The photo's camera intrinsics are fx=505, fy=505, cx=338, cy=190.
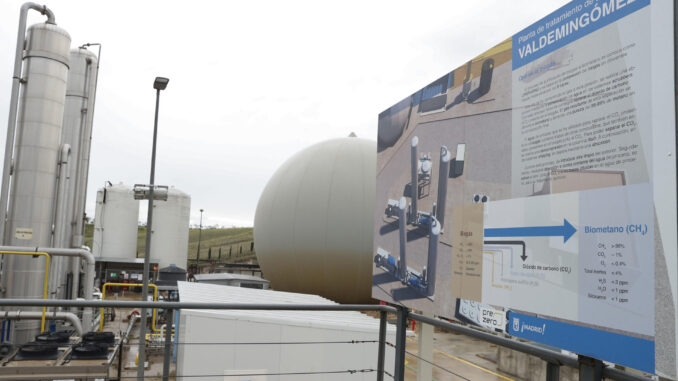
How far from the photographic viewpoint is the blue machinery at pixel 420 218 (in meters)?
2.36

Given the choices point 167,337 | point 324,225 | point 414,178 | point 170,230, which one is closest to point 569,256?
point 414,178

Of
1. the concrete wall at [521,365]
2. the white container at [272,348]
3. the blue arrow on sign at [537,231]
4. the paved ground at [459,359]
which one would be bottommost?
the paved ground at [459,359]

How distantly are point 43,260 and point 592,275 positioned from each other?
10.3 metres

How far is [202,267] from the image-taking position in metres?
35.7

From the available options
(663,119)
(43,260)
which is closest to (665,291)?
(663,119)

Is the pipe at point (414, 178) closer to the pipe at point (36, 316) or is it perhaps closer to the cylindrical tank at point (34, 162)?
the pipe at point (36, 316)

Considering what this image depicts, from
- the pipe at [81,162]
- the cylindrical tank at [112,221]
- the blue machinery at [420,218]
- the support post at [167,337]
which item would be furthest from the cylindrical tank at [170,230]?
the blue machinery at [420,218]

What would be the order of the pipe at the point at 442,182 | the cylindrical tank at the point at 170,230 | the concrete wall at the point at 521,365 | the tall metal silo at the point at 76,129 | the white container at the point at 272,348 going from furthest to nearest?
the cylindrical tank at the point at 170,230 → the tall metal silo at the point at 76,129 → the concrete wall at the point at 521,365 → the white container at the point at 272,348 → the pipe at the point at 442,182

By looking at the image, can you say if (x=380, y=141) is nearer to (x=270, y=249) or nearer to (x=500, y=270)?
(x=500, y=270)

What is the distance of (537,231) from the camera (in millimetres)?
1710

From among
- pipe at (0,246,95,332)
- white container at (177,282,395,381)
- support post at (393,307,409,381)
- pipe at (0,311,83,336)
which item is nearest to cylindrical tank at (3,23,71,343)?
pipe at (0,311,83,336)

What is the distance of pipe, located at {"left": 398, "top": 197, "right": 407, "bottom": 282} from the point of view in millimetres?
2732

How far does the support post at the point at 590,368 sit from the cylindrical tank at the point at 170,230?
2496 cm

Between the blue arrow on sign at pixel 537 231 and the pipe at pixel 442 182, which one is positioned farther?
the pipe at pixel 442 182
